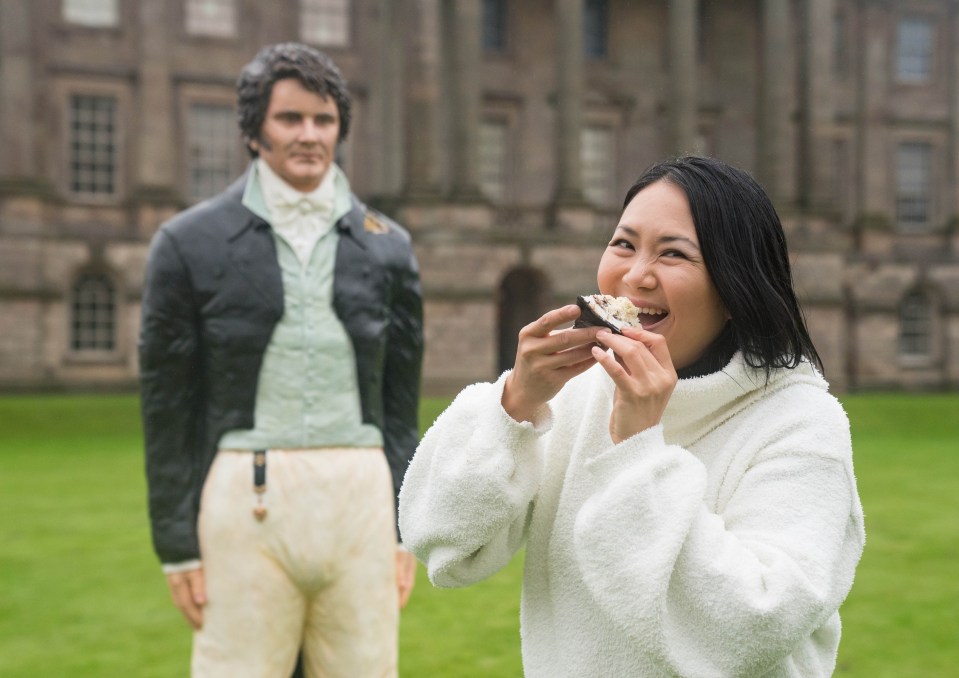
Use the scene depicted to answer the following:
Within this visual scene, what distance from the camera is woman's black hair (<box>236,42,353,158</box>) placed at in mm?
3467

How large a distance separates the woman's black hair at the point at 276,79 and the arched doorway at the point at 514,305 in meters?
26.7

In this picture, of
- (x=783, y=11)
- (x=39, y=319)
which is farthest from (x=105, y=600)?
(x=783, y=11)

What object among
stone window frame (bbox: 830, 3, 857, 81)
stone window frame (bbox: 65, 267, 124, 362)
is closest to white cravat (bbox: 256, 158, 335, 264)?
stone window frame (bbox: 65, 267, 124, 362)

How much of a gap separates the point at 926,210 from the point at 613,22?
13678mm

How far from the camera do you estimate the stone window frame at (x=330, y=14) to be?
31844 millimetres

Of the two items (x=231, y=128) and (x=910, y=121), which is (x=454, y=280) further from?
(x=910, y=121)

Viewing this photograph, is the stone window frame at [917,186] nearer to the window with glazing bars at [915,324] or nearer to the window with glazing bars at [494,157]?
the window with glazing bars at [915,324]

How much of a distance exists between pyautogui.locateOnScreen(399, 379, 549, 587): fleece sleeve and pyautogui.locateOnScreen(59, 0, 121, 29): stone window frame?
30.6 m

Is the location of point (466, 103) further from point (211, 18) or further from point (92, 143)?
point (92, 143)

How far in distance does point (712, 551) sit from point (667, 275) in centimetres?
50

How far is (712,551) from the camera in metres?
1.71

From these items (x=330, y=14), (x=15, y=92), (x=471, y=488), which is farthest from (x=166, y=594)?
(x=330, y=14)

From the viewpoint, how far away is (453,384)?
26.8m

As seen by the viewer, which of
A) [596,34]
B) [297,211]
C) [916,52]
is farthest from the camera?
[916,52]
